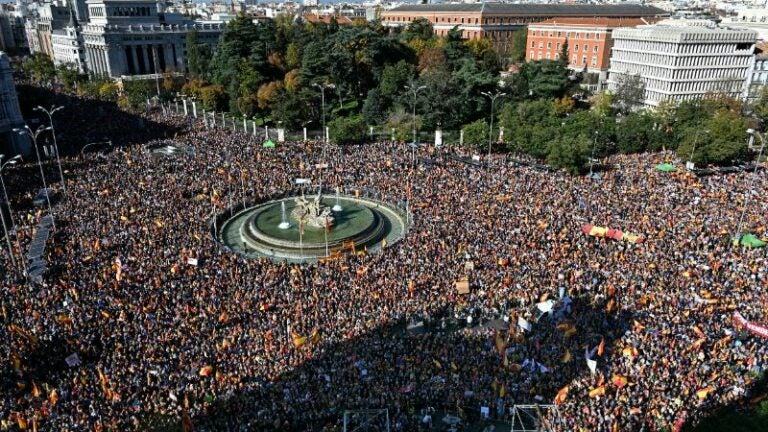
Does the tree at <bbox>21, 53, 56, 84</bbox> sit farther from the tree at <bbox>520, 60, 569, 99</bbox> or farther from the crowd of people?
the tree at <bbox>520, 60, 569, 99</bbox>

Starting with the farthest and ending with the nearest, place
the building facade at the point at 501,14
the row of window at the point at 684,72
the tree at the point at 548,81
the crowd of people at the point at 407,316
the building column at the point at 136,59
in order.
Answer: the building column at the point at 136,59
the building facade at the point at 501,14
the row of window at the point at 684,72
the tree at the point at 548,81
the crowd of people at the point at 407,316

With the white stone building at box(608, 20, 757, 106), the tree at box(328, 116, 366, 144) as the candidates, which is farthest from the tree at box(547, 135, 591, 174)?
the white stone building at box(608, 20, 757, 106)

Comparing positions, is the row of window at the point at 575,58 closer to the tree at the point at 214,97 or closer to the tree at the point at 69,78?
the tree at the point at 214,97

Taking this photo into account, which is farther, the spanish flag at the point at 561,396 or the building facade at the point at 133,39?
the building facade at the point at 133,39

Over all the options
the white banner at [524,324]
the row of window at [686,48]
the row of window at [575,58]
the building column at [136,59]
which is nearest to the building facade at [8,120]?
the white banner at [524,324]

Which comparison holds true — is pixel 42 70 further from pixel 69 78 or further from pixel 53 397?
pixel 53 397

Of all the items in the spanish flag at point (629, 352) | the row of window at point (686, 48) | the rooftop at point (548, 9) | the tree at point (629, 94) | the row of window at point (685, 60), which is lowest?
the spanish flag at point (629, 352)

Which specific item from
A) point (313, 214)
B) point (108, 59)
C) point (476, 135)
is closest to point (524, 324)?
point (313, 214)
